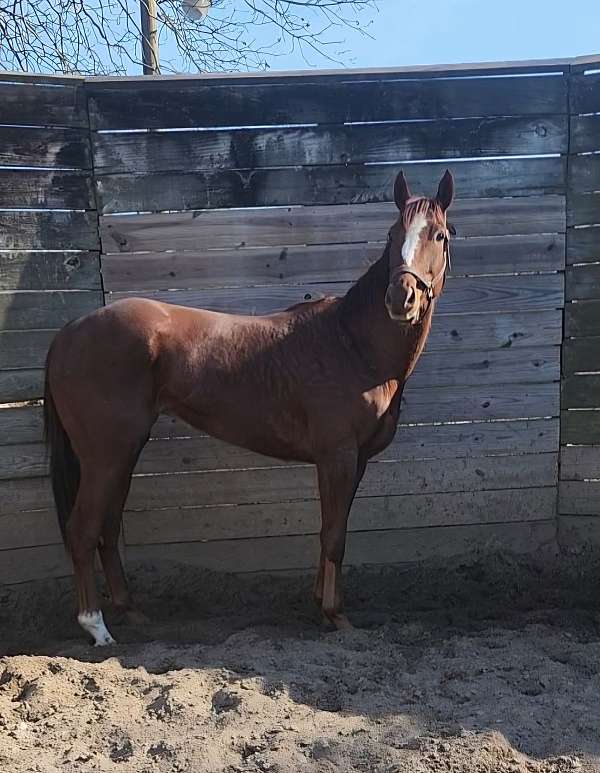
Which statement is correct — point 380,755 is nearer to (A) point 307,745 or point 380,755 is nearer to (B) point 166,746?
(A) point 307,745

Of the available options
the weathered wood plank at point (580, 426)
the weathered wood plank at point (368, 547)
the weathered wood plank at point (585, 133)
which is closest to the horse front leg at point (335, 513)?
the weathered wood plank at point (368, 547)

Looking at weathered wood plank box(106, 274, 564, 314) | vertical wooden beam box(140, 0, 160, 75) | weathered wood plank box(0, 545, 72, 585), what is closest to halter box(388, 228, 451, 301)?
weathered wood plank box(106, 274, 564, 314)

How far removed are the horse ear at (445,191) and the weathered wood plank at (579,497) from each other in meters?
1.91

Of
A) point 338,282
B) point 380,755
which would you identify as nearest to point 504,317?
point 338,282

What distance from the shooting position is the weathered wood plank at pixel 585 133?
12.1 feet

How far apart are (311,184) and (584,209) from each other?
1557 mm

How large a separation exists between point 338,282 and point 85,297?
141cm

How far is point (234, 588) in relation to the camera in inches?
146

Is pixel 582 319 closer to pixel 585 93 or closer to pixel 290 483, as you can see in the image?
pixel 585 93

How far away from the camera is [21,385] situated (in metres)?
3.59

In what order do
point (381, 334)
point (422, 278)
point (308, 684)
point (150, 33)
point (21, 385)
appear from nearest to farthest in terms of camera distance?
1. point (308, 684)
2. point (422, 278)
3. point (381, 334)
4. point (21, 385)
5. point (150, 33)

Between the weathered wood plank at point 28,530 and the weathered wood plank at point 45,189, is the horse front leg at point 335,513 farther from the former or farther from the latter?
the weathered wood plank at point 45,189

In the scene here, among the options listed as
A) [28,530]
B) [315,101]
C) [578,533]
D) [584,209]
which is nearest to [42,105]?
[315,101]

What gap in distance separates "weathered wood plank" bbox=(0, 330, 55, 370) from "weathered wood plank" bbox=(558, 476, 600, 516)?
3.09 m
